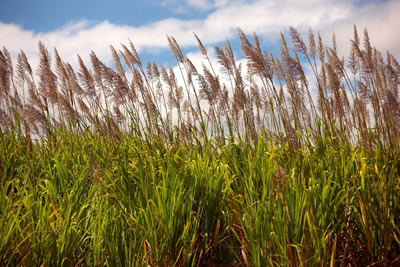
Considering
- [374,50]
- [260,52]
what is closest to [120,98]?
[260,52]

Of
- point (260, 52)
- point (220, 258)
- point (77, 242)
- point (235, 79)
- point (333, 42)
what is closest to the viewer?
point (77, 242)

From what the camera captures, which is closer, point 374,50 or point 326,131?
point 326,131

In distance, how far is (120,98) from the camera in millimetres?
4465

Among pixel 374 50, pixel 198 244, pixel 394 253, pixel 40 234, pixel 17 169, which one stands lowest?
pixel 394 253

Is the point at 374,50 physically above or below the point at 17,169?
above

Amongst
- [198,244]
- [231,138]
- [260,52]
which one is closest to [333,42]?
[260,52]

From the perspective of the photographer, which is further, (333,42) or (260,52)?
(333,42)

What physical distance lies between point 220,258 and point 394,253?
1168mm

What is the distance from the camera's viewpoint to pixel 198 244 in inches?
104

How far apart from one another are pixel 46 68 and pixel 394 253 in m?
3.95

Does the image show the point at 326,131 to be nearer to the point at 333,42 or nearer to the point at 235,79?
the point at 235,79

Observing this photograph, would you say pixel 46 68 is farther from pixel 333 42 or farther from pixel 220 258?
pixel 333 42

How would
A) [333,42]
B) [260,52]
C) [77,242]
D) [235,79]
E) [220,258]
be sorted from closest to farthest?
[77,242]
[220,258]
[260,52]
[235,79]
[333,42]

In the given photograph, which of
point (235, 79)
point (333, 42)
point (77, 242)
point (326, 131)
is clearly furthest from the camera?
point (333, 42)
